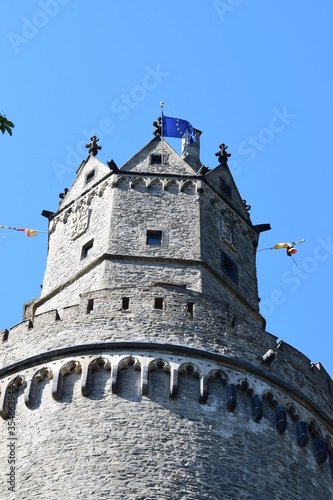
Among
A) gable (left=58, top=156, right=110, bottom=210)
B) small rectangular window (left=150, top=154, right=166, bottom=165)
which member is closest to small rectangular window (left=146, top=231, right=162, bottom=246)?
gable (left=58, top=156, right=110, bottom=210)

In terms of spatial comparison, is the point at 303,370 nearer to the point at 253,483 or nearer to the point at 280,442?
the point at 280,442

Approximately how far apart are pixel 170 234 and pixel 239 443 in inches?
250

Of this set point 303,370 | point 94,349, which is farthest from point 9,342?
point 303,370

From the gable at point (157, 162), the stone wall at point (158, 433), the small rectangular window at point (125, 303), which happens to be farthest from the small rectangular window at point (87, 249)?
the stone wall at point (158, 433)

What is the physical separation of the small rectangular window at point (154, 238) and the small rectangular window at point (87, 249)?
1301 millimetres

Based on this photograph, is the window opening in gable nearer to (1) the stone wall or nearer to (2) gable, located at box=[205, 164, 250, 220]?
(1) the stone wall

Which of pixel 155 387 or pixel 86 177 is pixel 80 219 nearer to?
pixel 86 177

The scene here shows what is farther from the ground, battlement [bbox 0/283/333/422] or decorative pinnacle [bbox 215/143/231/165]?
Result: decorative pinnacle [bbox 215/143/231/165]

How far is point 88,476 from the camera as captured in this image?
18.5 meters

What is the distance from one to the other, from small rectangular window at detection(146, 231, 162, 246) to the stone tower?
0.03m

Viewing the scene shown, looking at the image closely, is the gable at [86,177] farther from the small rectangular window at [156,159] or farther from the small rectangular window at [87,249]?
the small rectangular window at [87,249]

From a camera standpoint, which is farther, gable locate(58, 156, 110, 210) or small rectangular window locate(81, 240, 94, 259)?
gable locate(58, 156, 110, 210)

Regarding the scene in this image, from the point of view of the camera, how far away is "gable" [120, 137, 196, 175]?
26359mm

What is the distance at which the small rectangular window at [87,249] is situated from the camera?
24.8 meters
